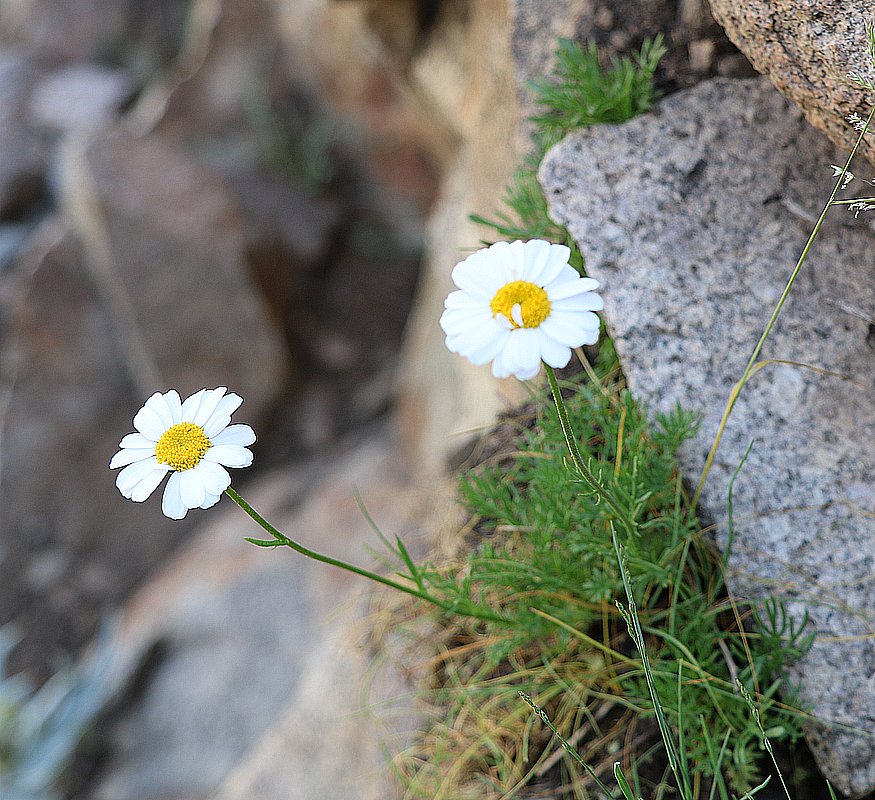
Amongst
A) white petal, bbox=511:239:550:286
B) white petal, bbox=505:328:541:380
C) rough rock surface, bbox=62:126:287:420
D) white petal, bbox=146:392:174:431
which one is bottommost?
rough rock surface, bbox=62:126:287:420

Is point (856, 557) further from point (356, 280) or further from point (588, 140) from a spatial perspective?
point (356, 280)

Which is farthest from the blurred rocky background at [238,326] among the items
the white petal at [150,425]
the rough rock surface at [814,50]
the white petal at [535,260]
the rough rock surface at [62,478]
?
the white petal at [150,425]

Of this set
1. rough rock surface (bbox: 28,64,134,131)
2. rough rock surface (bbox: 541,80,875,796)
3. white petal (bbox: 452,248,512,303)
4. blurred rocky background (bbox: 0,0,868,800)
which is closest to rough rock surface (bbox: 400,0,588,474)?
blurred rocky background (bbox: 0,0,868,800)

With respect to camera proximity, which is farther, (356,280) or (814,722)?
(356,280)

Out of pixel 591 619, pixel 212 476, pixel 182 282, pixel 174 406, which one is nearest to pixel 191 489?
pixel 212 476

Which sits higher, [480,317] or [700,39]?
[480,317]

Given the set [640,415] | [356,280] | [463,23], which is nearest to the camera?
[640,415]

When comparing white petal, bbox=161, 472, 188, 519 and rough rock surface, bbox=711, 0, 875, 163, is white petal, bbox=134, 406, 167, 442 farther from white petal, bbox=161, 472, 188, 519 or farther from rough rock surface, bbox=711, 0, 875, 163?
rough rock surface, bbox=711, 0, 875, 163

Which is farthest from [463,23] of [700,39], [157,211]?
[157,211]
